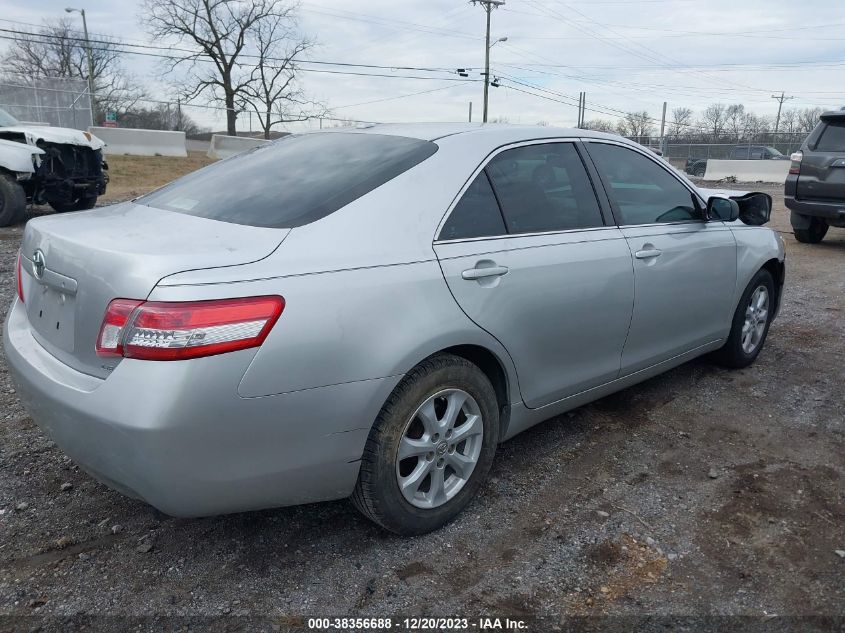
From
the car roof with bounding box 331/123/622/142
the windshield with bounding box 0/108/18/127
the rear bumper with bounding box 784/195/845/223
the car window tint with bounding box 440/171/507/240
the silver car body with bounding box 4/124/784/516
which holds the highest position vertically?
the car roof with bounding box 331/123/622/142

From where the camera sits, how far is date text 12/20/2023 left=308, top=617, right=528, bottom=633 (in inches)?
88.0

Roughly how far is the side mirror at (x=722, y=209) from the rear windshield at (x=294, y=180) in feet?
6.67

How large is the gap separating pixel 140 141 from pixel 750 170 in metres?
21.7

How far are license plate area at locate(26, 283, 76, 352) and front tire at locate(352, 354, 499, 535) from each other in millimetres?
1091

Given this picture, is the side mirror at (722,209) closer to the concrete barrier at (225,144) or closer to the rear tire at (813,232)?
the rear tire at (813,232)

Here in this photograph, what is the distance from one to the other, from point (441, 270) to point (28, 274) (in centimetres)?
164

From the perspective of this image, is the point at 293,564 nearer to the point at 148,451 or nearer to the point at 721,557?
the point at 148,451

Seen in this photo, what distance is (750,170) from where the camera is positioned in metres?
25.0

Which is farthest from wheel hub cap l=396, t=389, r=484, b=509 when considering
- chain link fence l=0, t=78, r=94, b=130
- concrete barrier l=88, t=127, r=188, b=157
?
chain link fence l=0, t=78, r=94, b=130

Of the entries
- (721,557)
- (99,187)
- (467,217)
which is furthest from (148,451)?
(99,187)

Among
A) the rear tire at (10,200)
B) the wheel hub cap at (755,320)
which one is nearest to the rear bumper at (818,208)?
the wheel hub cap at (755,320)

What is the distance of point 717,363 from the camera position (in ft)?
15.5

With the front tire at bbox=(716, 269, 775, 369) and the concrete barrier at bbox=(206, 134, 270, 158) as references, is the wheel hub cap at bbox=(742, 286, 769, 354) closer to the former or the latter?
the front tire at bbox=(716, 269, 775, 369)

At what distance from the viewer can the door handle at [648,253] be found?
3.47 m
